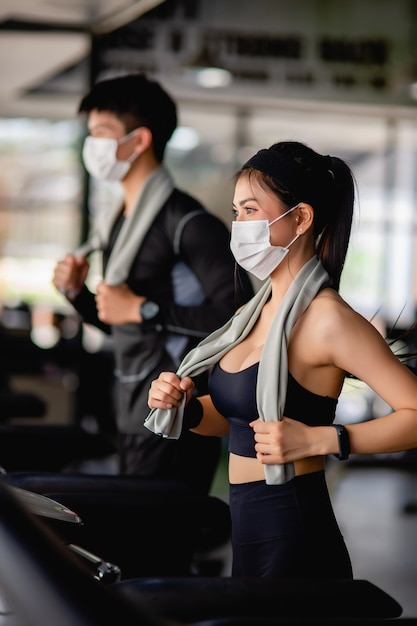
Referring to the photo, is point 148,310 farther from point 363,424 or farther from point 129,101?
point 363,424

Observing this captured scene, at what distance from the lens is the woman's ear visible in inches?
60.3

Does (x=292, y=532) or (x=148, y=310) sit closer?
(x=292, y=532)

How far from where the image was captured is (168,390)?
5.09 feet

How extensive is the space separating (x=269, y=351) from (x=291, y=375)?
0.06m

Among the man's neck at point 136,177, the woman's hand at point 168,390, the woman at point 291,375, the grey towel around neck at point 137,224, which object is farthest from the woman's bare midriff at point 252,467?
the man's neck at point 136,177

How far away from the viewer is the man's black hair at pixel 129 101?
97.0 inches

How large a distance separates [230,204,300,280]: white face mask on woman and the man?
2.09ft

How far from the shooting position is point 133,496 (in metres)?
1.89

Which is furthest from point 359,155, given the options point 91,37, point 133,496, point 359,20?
point 133,496

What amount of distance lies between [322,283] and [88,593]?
904 mm

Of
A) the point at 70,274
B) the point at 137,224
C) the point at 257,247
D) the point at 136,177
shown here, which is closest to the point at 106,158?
the point at 136,177

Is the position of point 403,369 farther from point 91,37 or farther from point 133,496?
point 91,37

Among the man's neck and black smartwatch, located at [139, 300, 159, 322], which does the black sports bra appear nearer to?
black smartwatch, located at [139, 300, 159, 322]

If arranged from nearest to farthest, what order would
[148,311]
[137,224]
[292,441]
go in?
[292,441] < [148,311] < [137,224]
